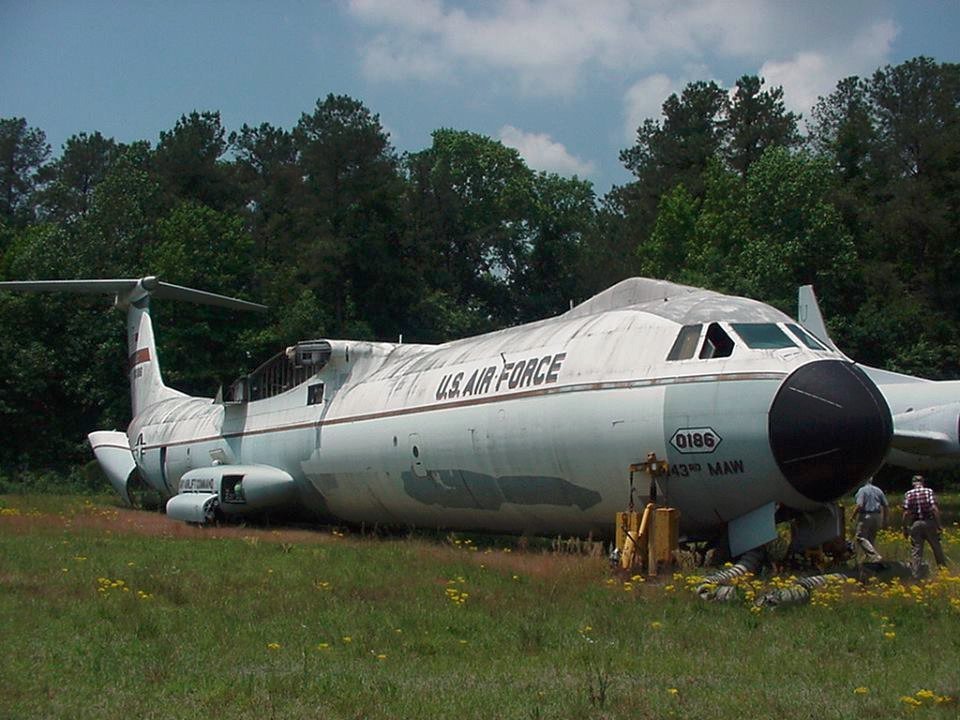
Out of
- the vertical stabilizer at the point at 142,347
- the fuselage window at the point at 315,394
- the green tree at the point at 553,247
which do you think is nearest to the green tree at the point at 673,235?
the green tree at the point at 553,247

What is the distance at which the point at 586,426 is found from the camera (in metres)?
13.6

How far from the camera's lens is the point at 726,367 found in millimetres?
12570

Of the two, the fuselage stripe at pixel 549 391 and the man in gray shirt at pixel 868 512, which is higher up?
the fuselage stripe at pixel 549 391

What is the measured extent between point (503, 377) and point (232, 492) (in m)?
8.64

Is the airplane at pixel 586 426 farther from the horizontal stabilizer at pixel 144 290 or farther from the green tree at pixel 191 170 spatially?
the green tree at pixel 191 170

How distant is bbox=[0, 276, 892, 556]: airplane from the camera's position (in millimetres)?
12070

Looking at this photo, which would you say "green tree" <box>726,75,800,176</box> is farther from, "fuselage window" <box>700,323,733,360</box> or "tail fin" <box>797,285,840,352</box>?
"fuselage window" <box>700,323,733,360</box>

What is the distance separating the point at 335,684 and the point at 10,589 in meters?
6.34

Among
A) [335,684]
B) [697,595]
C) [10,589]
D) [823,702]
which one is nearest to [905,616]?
[697,595]

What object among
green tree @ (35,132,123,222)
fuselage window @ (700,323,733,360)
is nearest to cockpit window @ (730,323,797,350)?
fuselage window @ (700,323,733,360)

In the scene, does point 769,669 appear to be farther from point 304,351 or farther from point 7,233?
point 7,233

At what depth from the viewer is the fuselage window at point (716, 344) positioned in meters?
12.9

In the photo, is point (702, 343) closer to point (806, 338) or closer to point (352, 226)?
point (806, 338)

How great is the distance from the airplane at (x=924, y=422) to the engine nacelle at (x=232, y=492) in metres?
11.2
